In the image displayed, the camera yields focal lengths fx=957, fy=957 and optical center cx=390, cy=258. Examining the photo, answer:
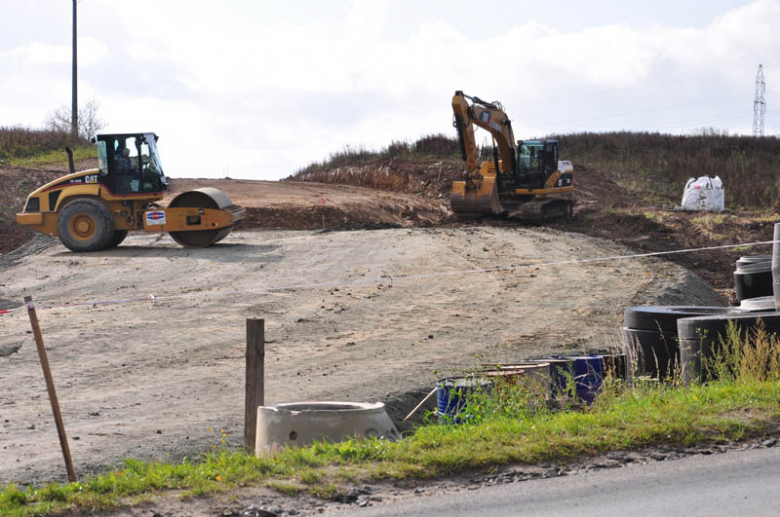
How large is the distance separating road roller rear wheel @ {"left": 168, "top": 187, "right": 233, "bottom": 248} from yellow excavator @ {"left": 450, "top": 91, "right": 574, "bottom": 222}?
318 inches

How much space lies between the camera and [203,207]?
25594mm

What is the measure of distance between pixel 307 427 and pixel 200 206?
60.0 ft

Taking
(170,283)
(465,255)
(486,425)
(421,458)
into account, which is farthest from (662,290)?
(421,458)

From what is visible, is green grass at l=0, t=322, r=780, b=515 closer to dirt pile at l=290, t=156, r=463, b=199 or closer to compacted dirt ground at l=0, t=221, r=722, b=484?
compacted dirt ground at l=0, t=221, r=722, b=484

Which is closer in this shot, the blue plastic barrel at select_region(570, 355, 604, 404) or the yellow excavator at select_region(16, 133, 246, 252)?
the blue plastic barrel at select_region(570, 355, 604, 404)

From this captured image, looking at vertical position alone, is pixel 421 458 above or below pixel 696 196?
below

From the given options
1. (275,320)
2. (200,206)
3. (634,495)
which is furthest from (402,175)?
(634,495)

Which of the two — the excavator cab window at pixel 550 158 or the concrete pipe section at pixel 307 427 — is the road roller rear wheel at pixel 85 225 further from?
the concrete pipe section at pixel 307 427

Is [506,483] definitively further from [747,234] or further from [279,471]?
[747,234]

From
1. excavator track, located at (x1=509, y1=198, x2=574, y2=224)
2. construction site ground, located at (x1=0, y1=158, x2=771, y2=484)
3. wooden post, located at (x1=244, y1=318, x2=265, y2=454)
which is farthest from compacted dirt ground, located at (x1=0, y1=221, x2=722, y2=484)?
excavator track, located at (x1=509, y1=198, x2=574, y2=224)

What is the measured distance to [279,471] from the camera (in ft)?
22.8

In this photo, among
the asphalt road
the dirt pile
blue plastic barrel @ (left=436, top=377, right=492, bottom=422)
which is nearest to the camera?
the asphalt road

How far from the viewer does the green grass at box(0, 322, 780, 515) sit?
6.61 metres

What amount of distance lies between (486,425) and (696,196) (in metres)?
27.7
